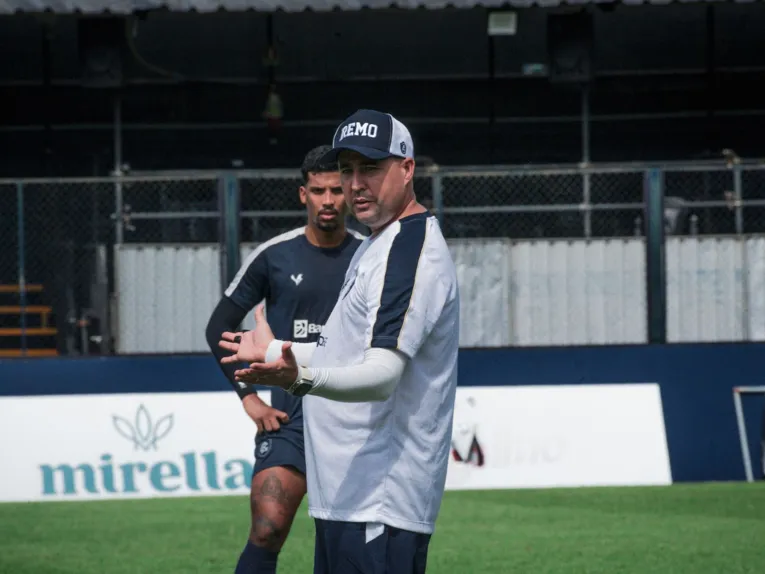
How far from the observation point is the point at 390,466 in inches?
157

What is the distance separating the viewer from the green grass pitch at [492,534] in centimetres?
858

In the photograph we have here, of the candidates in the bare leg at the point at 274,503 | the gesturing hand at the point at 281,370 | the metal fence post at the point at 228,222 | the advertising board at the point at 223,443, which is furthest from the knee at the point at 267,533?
the metal fence post at the point at 228,222

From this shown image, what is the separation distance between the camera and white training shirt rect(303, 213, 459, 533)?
3961 mm

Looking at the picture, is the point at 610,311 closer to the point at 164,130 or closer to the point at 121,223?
the point at 121,223

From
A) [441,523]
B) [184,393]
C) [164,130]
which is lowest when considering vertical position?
[441,523]

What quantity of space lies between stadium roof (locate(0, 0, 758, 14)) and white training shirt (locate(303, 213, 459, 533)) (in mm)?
11985

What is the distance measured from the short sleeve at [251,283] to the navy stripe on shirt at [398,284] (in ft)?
8.42

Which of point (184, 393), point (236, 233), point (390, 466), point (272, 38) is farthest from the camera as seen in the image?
point (272, 38)

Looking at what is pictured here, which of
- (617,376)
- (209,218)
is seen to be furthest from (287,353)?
(209,218)

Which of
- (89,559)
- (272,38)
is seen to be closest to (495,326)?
(89,559)

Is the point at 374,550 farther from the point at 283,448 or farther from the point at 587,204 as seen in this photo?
the point at 587,204

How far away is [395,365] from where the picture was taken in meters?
3.84

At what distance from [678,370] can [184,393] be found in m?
4.58

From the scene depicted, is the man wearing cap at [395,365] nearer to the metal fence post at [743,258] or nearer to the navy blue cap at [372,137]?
the navy blue cap at [372,137]
